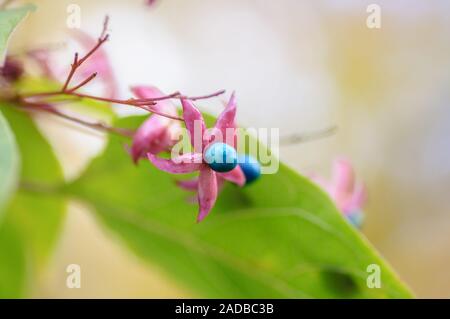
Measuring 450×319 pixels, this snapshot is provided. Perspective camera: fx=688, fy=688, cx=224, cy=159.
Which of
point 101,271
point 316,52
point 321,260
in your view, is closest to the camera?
point 321,260

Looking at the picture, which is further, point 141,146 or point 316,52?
point 316,52

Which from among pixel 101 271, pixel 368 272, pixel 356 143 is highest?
pixel 356 143

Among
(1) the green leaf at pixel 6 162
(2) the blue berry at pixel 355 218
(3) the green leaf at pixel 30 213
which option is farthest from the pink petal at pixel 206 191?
(3) the green leaf at pixel 30 213

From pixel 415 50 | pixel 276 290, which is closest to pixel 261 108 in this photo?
pixel 415 50

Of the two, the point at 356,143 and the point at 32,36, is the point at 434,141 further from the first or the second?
the point at 32,36

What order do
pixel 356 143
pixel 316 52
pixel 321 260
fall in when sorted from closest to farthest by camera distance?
pixel 321 260
pixel 356 143
pixel 316 52

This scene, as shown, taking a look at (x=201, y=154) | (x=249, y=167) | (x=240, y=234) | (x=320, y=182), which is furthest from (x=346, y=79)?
(x=201, y=154)
